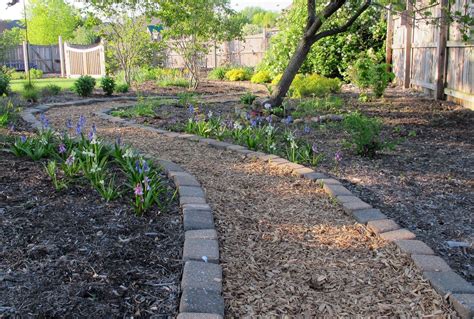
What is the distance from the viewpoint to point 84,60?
68.5ft

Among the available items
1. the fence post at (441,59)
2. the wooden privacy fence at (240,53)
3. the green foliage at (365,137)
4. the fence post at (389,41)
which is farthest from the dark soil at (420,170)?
the wooden privacy fence at (240,53)

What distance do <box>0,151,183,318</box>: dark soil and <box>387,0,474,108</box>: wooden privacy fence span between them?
4840 millimetres

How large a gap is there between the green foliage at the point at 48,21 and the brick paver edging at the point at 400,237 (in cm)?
3196

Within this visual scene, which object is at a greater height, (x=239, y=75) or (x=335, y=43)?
(x=335, y=43)

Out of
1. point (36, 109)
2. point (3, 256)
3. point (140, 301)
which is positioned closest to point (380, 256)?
point (140, 301)

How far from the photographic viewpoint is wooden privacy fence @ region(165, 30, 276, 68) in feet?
66.8

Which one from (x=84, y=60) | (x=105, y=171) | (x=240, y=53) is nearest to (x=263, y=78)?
(x=240, y=53)

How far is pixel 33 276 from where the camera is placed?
2.20m

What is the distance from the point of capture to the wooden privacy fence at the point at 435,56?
772 centimetres

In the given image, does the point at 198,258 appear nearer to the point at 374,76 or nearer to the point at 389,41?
the point at 374,76

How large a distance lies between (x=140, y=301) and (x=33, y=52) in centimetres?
2686

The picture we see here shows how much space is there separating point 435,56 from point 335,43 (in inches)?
178

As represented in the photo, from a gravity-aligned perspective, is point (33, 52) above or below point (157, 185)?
above

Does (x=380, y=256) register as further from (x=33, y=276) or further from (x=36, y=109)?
(x=36, y=109)
